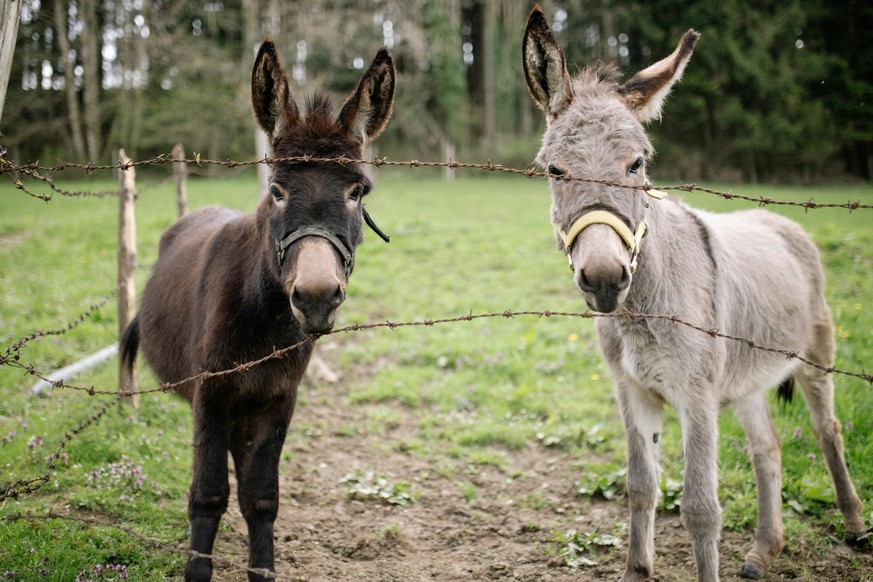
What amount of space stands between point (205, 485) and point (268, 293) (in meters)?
0.98

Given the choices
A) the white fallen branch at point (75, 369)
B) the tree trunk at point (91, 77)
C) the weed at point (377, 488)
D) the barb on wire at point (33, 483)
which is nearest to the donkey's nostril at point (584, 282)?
the barb on wire at point (33, 483)

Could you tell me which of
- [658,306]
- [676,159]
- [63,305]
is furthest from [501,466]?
[676,159]

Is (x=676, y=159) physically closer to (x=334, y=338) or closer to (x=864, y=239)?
(x=864, y=239)

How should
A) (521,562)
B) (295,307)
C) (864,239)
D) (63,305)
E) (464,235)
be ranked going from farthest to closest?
(464,235)
(864,239)
(63,305)
(521,562)
(295,307)

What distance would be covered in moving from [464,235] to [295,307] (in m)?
10.6

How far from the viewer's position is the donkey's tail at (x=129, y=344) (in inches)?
190

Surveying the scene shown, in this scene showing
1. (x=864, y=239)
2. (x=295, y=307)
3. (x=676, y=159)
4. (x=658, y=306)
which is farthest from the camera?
(x=676, y=159)

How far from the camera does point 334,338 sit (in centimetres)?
796

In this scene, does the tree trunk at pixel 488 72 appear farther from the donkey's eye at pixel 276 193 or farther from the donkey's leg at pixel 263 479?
the donkey's eye at pixel 276 193

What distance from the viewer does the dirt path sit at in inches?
139

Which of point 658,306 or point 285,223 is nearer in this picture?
point 285,223

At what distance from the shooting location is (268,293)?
293 centimetres

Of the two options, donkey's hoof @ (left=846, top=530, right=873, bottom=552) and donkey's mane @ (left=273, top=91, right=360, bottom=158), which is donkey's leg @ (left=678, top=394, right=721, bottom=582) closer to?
donkey's hoof @ (left=846, top=530, right=873, bottom=552)

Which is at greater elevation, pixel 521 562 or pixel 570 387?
pixel 570 387
